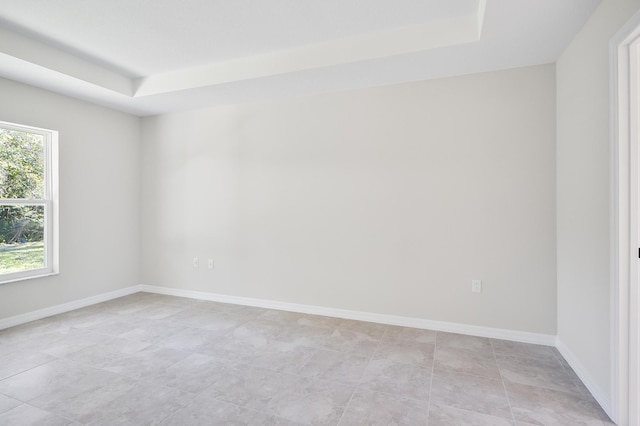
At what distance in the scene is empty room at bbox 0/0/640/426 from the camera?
6.14 feet

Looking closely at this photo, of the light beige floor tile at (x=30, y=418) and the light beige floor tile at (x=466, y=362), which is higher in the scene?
the light beige floor tile at (x=466, y=362)

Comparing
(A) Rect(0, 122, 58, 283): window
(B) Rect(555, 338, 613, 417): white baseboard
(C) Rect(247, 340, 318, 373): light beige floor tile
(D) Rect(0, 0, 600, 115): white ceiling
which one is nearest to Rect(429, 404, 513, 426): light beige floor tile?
(B) Rect(555, 338, 613, 417): white baseboard

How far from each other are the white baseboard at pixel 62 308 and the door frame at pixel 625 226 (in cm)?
494

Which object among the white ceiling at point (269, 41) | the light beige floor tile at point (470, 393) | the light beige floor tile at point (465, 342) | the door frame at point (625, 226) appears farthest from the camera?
the light beige floor tile at point (465, 342)

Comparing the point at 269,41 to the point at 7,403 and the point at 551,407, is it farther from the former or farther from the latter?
the point at 551,407

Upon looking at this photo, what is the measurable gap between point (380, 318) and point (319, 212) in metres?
1.29

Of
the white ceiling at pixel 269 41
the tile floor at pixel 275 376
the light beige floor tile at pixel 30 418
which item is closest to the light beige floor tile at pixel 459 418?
the tile floor at pixel 275 376

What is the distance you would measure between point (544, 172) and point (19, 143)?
5170 mm

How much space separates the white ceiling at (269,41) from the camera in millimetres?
2170

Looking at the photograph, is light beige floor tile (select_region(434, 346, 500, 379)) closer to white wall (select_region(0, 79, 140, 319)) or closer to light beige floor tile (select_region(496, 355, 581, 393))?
light beige floor tile (select_region(496, 355, 581, 393))

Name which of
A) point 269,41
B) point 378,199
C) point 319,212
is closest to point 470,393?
point 378,199

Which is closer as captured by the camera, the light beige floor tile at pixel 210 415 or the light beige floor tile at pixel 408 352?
the light beige floor tile at pixel 210 415

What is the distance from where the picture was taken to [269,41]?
268 cm

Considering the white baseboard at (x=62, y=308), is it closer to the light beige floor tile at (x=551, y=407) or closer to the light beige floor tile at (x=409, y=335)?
the light beige floor tile at (x=409, y=335)
